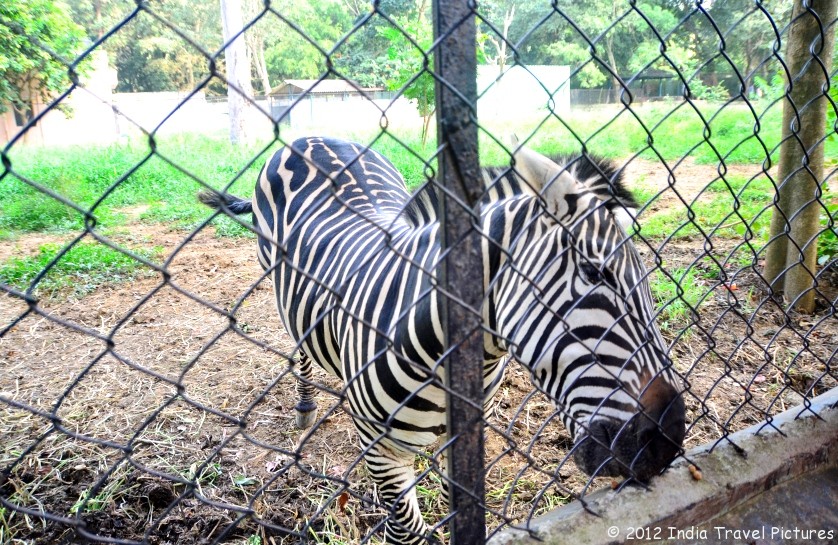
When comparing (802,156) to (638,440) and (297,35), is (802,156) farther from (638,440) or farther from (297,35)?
(297,35)

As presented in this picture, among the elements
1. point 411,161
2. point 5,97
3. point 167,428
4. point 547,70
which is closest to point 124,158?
point 5,97

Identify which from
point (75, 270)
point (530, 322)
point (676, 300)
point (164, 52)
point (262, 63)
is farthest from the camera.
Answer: point (262, 63)

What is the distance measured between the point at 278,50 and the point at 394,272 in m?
22.3

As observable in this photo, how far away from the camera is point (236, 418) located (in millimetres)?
1463

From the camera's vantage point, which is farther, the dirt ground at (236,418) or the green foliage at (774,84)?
the green foliage at (774,84)

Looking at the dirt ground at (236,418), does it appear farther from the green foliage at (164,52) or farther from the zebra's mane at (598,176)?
the green foliage at (164,52)

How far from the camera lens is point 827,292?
13.1ft

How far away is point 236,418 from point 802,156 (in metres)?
3.88

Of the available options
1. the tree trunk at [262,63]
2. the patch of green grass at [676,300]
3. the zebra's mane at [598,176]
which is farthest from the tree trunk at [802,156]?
the tree trunk at [262,63]

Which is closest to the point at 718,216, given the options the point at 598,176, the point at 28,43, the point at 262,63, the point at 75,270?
the point at 598,176

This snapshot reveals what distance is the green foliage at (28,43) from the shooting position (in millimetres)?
7754

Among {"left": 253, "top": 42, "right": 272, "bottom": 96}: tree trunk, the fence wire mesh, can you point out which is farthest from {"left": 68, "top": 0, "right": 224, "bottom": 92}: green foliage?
the fence wire mesh

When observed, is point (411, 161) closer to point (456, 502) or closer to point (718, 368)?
point (718, 368)

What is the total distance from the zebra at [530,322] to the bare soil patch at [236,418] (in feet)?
0.60
